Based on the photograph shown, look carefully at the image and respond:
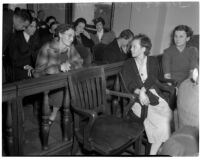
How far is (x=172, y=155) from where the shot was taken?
1.20 metres

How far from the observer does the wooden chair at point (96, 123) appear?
89.0 inches

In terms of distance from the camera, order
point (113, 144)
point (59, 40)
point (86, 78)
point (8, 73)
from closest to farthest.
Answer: point (113, 144)
point (86, 78)
point (59, 40)
point (8, 73)

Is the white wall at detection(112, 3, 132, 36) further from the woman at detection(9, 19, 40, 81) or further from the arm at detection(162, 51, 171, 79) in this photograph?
the woman at detection(9, 19, 40, 81)

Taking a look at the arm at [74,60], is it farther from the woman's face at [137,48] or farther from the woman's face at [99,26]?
the woman's face at [99,26]

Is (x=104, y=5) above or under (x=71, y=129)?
above

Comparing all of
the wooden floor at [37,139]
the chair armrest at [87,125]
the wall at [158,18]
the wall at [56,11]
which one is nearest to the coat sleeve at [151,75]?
the chair armrest at [87,125]

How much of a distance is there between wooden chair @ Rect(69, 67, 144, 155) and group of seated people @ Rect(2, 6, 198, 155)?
243 mm

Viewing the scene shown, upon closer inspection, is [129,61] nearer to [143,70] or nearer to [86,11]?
[143,70]

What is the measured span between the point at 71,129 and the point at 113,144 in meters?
0.63

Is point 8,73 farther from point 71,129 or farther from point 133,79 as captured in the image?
point 133,79

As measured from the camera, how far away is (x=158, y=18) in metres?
5.68

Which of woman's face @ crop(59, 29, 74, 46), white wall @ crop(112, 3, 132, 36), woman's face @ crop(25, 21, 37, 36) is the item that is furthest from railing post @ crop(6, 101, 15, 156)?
white wall @ crop(112, 3, 132, 36)

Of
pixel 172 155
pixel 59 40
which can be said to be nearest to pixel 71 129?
pixel 59 40

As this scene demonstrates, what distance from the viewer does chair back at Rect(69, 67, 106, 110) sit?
2.42 m
